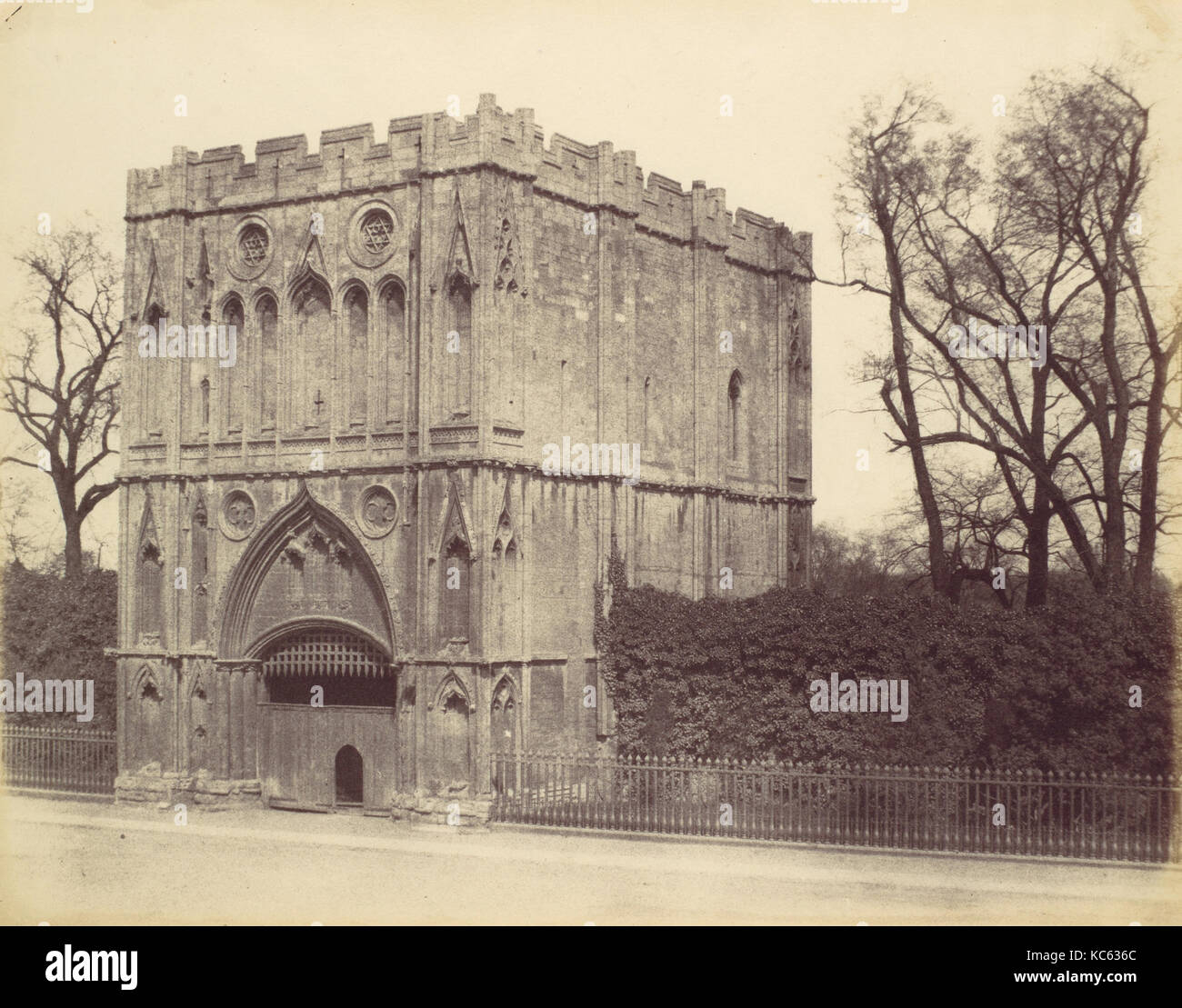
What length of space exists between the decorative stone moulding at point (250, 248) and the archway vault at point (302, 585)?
4669mm

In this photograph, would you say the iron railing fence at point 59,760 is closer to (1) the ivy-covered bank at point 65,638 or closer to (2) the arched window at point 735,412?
(1) the ivy-covered bank at point 65,638

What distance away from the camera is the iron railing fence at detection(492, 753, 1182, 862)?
25859 millimetres

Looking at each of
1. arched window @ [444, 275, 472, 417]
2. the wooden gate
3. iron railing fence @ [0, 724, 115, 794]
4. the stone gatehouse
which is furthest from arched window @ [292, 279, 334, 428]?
iron railing fence @ [0, 724, 115, 794]

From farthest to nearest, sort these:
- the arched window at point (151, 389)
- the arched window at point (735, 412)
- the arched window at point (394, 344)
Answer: the arched window at point (735, 412)
the arched window at point (151, 389)
the arched window at point (394, 344)

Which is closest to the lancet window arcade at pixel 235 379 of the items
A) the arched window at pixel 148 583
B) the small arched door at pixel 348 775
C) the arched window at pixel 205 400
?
the arched window at pixel 205 400

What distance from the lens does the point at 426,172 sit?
31.6m

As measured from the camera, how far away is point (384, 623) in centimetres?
3241

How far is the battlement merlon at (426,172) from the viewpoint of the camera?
3150cm

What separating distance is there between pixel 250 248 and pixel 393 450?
18.5ft

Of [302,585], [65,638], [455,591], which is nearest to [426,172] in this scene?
[455,591]

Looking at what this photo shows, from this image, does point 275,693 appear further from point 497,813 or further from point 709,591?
point 709,591

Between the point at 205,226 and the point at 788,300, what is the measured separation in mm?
13555

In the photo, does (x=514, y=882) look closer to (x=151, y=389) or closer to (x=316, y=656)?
(x=316, y=656)

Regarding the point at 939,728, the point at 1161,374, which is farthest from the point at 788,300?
the point at 939,728
